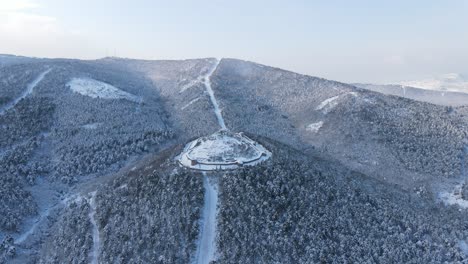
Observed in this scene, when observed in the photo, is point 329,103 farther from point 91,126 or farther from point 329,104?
point 91,126

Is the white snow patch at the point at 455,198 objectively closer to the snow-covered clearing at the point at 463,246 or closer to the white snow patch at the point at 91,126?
Result: the snow-covered clearing at the point at 463,246

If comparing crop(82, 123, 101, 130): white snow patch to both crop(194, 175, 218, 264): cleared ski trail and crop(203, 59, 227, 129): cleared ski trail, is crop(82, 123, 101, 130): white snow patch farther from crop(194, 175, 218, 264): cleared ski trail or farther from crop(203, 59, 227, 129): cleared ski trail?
crop(194, 175, 218, 264): cleared ski trail

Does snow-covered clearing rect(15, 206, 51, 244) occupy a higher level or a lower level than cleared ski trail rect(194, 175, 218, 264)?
lower

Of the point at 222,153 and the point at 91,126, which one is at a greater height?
the point at 222,153

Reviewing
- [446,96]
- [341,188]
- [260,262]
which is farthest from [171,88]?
[446,96]

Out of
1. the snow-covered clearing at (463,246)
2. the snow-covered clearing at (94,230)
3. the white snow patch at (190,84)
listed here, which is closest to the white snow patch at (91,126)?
the snow-covered clearing at (94,230)

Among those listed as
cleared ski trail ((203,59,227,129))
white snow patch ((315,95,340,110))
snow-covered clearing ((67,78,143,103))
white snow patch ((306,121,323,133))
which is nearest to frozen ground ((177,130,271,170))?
cleared ski trail ((203,59,227,129))

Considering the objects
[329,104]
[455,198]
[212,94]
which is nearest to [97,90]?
[212,94]
